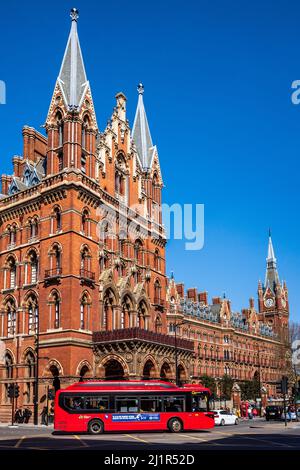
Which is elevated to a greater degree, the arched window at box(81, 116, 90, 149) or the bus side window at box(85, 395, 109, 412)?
the arched window at box(81, 116, 90, 149)

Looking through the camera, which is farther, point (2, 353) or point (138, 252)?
point (138, 252)

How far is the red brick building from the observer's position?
48.5m

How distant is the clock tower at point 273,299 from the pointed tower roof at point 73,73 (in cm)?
9968

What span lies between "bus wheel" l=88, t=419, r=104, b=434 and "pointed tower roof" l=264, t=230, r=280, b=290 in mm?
118231

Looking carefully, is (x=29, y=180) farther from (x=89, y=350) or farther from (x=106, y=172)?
(x=89, y=350)

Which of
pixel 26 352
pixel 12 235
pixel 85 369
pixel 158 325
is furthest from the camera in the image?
pixel 158 325

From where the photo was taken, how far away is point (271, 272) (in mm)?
147125

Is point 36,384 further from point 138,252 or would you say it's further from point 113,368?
point 138,252

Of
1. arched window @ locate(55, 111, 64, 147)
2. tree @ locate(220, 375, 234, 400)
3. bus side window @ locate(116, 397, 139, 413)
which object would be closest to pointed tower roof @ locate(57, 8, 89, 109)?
arched window @ locate(55, 111, 64, 147)

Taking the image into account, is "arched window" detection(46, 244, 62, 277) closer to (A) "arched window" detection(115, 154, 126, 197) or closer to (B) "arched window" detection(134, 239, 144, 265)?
(A) "arched window" detection(115, 154, 126, 197)

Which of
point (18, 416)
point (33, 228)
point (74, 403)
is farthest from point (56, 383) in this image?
point (74, 403)

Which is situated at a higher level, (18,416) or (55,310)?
(55,310)

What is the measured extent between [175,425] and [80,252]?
20592mm
